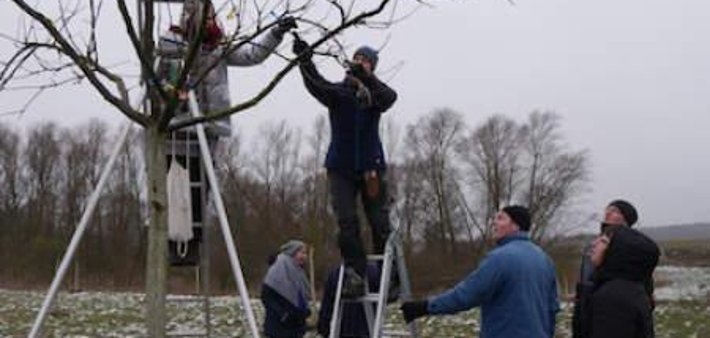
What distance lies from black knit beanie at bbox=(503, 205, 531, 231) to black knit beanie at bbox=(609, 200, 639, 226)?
3.53 ft

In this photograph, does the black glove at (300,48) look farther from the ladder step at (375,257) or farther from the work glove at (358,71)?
the ladder step at (375,257)

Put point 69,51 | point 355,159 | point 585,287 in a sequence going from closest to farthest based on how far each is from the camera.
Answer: point 69,51, point 355,159, point 585,287

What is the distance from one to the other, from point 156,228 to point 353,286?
1.67 metres

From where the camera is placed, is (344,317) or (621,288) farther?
(344,317)

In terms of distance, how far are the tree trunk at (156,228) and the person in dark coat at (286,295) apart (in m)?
4.07

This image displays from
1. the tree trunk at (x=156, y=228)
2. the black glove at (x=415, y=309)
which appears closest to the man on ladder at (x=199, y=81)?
the tree trunk at (x=156, y=228)

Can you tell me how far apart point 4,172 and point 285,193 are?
15.1 metres

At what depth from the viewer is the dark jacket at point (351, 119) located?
21.8ft

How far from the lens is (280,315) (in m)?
9.72

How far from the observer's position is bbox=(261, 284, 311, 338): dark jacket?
31.8ft

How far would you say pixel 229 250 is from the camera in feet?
20.7

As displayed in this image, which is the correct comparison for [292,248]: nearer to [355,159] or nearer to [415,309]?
[355,159]

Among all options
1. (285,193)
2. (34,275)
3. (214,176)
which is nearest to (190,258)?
(214,176)

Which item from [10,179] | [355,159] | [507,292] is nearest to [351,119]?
[355,159]
